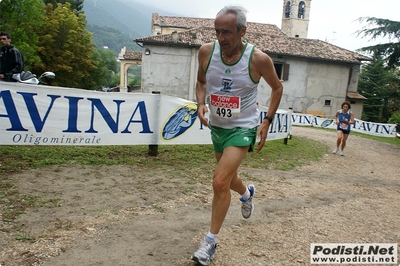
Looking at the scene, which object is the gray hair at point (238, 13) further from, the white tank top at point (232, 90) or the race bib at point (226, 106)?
the race bib at point (226, 106)

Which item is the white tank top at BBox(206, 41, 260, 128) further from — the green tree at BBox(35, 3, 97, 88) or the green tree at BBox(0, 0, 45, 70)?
the green tree at BBox(35, 3, 97, 88)

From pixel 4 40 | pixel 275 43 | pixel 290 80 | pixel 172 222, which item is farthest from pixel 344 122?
pixel 275 43

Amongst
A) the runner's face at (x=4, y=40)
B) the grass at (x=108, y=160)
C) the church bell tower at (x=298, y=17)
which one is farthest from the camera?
the church bell tower at (x=298, y=17)

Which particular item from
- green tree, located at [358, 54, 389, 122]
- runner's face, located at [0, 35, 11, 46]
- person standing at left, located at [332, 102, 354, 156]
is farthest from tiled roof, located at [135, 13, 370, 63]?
runner's face, located at [0, 35, 11, 46]

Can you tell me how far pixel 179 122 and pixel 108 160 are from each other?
1861 mm

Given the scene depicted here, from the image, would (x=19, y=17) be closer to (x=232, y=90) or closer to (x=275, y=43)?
(x=232, y=90)

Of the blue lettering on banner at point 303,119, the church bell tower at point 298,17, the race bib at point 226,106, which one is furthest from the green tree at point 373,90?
the race bib at point 226,106

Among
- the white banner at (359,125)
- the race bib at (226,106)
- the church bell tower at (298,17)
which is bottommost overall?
the white banner at (359,125)

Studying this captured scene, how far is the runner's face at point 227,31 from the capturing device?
9.71 feet

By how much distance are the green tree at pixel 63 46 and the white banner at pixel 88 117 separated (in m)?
32.6

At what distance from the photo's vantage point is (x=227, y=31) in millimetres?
2977

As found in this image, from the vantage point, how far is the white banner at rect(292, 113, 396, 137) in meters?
24.4

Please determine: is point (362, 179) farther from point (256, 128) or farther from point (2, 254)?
point (2, 254)

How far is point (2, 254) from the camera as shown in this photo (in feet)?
9.02
